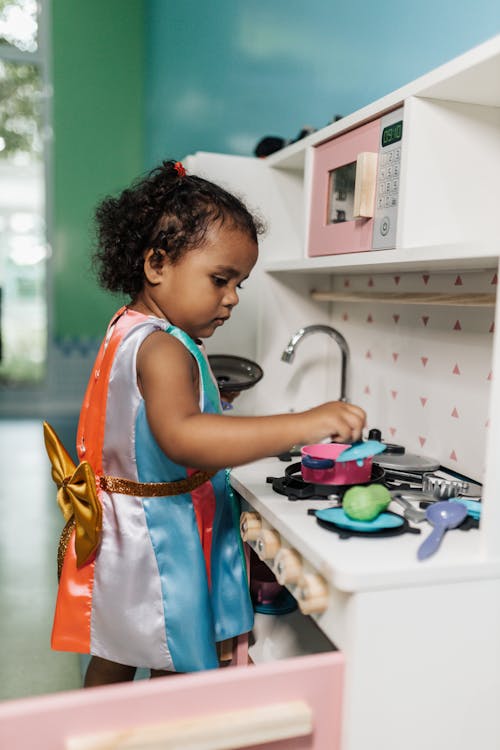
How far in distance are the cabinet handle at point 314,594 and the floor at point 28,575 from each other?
3.42ft

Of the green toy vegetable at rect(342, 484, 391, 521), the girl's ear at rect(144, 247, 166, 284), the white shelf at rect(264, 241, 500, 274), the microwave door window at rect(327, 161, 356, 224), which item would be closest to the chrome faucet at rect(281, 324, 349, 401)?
the white shelf at rect(264, 241, 500, 274)

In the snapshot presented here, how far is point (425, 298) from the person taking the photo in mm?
1207

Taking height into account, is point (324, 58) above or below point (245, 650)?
above

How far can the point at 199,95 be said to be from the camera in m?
3.03

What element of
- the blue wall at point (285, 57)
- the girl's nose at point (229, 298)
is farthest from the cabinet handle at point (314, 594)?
the blue wall at point (285, 57)

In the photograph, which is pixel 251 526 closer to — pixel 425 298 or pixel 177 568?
pixel 177 568

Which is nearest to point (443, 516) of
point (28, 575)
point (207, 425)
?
point (207, 425)

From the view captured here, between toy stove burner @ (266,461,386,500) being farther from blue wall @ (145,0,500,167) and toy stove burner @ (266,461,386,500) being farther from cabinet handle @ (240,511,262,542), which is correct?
blue wall @ (145,0,500,167)

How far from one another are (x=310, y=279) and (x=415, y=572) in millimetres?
1006

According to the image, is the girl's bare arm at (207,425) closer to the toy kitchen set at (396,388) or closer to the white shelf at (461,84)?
the toy kitchen set at (396,388)

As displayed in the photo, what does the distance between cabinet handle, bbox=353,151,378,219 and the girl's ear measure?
0.34 m

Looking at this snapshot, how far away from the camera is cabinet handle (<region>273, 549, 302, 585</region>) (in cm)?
87

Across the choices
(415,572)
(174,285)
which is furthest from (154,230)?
(415,572)

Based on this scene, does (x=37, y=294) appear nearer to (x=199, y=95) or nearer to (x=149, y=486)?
(x=199, y=95)
